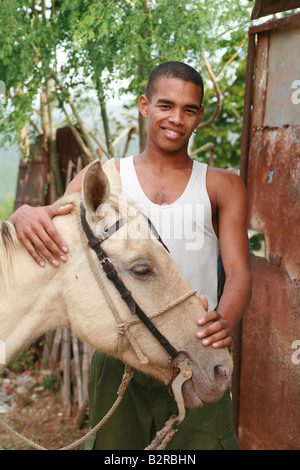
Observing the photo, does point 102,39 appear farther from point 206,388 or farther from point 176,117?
point 206,388

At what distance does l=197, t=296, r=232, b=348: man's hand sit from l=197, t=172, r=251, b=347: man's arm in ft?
0.27

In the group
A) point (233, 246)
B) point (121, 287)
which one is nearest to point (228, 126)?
point (233, 246)

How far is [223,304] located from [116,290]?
1.96 ft

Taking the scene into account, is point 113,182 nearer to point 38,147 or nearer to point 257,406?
point 257,406

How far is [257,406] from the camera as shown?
137 inches

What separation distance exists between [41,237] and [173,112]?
103cm

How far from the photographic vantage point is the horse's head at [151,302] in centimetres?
199

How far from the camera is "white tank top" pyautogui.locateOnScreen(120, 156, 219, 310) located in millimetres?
2375

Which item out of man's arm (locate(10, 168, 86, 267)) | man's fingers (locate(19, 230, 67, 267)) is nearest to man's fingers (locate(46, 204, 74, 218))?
man's arm (locate(10, 168, 86, 267))

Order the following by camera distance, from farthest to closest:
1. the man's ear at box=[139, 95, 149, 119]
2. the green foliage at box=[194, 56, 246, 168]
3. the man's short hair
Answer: the green foliage at box=[194, 56, 246, 168] → the man's ear at box=[139, 95, 149, 119] → the man's short hair

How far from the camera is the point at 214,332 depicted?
2.02 meters

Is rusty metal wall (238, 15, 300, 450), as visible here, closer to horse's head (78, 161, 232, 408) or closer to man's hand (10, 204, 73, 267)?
horse's head (78, 161, 232, 408)

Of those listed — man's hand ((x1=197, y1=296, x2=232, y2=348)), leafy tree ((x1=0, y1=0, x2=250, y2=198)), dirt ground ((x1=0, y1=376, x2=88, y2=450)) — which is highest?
leafy tree ((x1=0, y1=0, x2=250, y2=198))

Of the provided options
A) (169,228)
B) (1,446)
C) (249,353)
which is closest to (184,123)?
(169,228)
